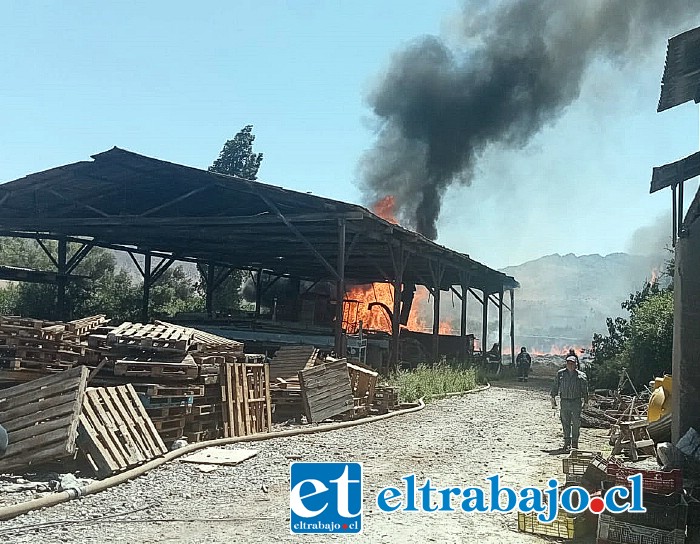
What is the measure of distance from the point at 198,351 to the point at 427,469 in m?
4.14

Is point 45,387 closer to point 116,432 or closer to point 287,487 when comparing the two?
point 116,432

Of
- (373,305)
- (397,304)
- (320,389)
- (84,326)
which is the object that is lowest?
(320,389)

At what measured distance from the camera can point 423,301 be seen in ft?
180

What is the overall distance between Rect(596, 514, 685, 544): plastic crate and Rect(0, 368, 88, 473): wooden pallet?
5260 mm

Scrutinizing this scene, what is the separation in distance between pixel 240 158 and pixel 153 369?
1642 inches

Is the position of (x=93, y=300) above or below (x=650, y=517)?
above

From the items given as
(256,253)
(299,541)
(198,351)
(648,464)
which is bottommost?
(299,541)

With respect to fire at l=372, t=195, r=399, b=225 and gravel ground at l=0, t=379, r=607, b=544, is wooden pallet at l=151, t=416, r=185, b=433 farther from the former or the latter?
fire at l=372, t=195, r=399, b=225

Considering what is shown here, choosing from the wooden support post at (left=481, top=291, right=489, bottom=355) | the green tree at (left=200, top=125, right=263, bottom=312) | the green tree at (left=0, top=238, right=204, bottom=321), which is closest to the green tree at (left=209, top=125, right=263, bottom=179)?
the green tree at (left=200, top=125, right=263, bottom=312)

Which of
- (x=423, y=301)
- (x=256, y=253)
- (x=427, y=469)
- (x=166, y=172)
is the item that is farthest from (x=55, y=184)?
(x=423, y=301)

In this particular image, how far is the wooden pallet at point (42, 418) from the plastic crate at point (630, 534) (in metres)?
5.26

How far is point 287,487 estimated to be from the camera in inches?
286

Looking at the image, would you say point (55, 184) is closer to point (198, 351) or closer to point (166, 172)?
point (166, 172)

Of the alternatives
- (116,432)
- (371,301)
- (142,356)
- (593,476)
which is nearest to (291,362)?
(142,356)
